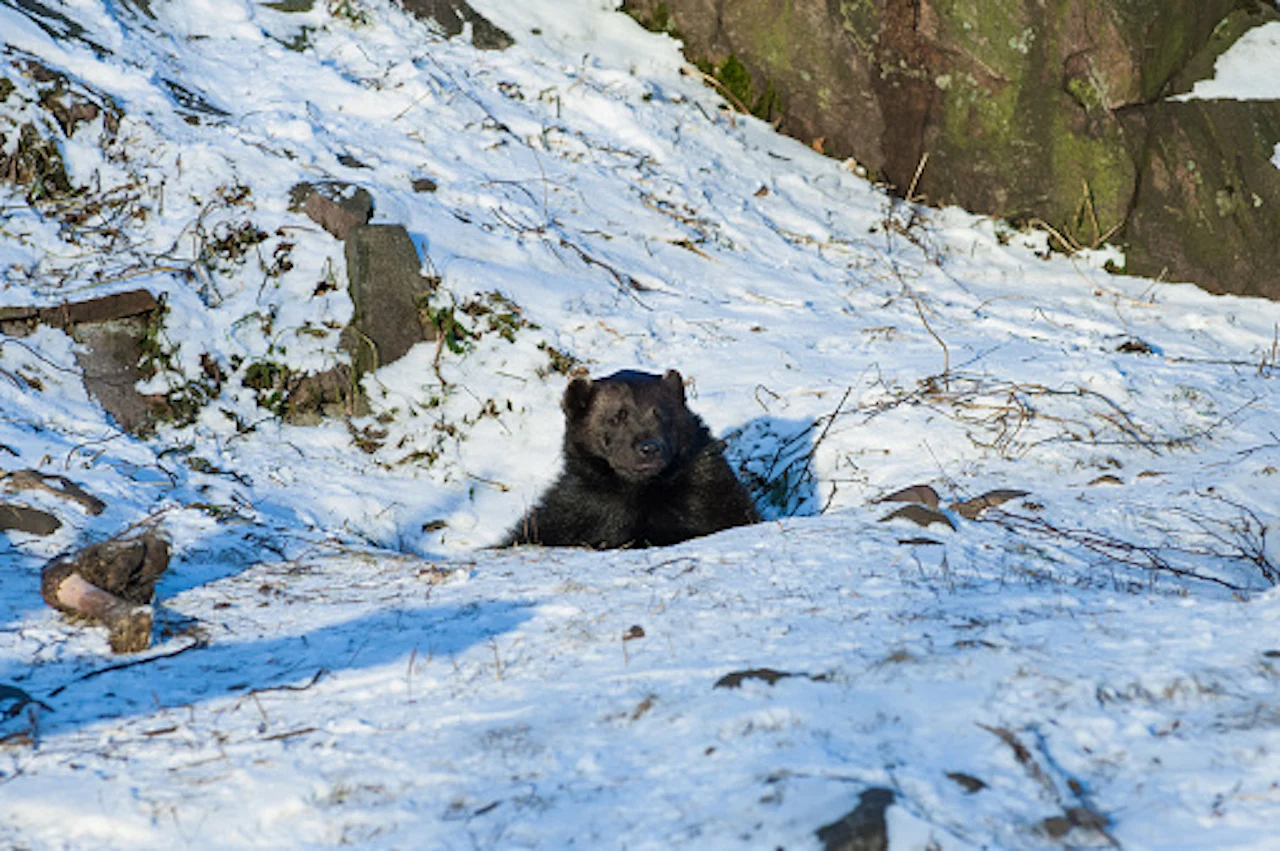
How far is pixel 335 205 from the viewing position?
8664mm

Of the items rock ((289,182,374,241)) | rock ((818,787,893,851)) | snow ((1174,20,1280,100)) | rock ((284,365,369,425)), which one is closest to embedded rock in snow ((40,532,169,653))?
rock ((818,787,893,851))

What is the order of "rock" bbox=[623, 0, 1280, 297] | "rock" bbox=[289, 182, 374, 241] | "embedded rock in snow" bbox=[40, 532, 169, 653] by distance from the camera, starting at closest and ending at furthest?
1. "embedded rock in snow" bbox=[40, 532, 169, 653]
2. "rock" bbox=[289, 182, 374, 241]
3. "rock" bbox=[623, 0, 1280, 297]

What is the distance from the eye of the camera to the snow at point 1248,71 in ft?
36.3

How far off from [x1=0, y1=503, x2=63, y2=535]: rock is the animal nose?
2797mm

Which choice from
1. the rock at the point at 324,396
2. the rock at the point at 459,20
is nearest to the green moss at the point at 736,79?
the rock at the point at 459,20

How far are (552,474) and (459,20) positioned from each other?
618 cm

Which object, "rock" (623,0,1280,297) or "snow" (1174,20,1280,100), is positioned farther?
"snow" (1174,20,1280,100)

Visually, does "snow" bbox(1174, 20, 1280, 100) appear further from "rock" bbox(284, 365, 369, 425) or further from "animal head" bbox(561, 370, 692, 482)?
"rock" bbox(284, 365, 369, 425)

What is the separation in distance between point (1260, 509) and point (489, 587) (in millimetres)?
3483

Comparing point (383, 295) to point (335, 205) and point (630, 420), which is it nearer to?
point (335, 205)

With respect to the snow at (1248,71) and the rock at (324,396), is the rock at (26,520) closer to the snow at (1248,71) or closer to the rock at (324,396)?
the rock at (324,396)

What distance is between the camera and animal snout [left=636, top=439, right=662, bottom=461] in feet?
20.6

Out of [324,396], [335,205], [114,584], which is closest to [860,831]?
[114,584]

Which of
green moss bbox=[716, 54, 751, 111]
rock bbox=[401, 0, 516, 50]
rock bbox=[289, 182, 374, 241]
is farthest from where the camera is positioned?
green moss bbox=[716, 54, 751, 111]
